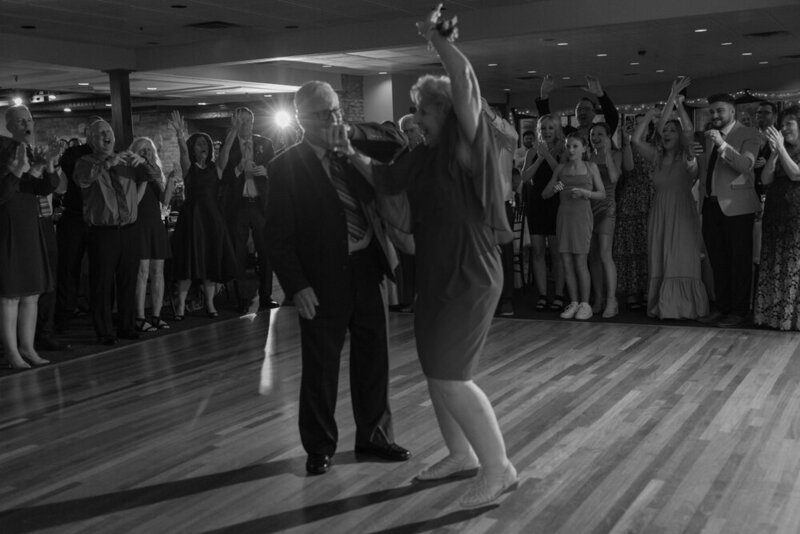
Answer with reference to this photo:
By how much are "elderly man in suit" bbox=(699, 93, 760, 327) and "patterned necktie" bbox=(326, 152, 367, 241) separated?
3.55 m

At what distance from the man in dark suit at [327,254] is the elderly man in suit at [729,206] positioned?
3524 millimetres

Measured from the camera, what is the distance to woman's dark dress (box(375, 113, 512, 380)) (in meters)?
3.03

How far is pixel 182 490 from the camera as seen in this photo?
3.48m

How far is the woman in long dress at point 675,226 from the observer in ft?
22.0

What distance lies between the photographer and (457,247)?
305cm

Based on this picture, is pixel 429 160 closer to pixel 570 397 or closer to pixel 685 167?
pixel 570 397

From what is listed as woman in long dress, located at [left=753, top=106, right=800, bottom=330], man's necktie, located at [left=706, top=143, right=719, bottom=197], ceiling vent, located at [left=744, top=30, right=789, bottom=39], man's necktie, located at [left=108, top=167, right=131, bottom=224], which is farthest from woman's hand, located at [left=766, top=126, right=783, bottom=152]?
ceiling vent, located at [left=744, top=30, right=789, bottom=39]

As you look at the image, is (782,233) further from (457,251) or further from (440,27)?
(440,27)

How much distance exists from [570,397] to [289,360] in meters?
1.99

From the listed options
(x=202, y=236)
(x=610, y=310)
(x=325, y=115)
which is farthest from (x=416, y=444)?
(x=202, y=236)

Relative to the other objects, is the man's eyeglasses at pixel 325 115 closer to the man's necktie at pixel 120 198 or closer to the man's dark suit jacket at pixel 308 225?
the man's dark suit jacket at pixel 308 225

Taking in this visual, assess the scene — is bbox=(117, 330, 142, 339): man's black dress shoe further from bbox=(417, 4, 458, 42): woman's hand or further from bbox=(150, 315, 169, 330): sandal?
bbox=(417, 4, 458, 42): woman's hand

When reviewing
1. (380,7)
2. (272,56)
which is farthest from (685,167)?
(272,56)

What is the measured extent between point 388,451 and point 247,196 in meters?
4.63
